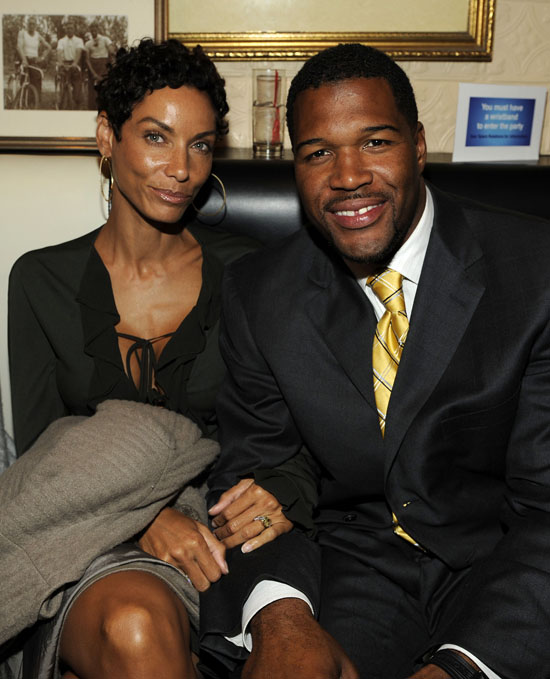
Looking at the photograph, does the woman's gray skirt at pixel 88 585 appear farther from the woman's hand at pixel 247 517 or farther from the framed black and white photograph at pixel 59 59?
the framed black and white photograph at pixel 59 59

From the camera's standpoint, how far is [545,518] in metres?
1.24

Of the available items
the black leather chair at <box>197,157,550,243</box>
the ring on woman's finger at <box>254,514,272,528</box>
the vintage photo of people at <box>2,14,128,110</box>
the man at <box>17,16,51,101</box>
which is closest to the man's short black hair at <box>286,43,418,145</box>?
the black leather chair at <box>197,157,550,243</box>

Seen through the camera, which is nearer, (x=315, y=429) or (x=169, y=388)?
(x=315, y=429)

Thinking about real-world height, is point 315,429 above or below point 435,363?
below

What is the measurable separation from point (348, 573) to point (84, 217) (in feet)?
3.45

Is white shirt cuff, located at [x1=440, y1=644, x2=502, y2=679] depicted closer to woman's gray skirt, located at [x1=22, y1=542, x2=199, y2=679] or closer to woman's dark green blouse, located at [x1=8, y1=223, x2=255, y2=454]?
woman's gray skirt, located at [x1=22, y1=542, x2=199, y2=679]

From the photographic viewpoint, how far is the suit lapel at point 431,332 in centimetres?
129

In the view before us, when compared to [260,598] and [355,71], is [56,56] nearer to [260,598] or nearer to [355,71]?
[355,71]

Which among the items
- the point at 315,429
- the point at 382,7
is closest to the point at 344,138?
the point at 315,429

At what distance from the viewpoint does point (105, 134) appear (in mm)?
1722

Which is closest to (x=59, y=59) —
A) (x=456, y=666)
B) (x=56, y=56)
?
(x=56, y=56)

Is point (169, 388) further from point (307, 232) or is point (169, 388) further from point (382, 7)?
point (382, 7)

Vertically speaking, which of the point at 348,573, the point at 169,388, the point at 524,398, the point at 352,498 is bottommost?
the point at 348,573

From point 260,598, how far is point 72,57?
156 cm
